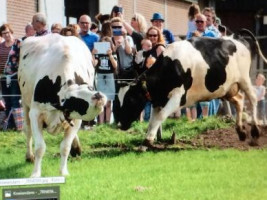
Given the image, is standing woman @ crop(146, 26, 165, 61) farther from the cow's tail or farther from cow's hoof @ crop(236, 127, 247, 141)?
cow's hoof @ crop(236, 127, 247, 141)

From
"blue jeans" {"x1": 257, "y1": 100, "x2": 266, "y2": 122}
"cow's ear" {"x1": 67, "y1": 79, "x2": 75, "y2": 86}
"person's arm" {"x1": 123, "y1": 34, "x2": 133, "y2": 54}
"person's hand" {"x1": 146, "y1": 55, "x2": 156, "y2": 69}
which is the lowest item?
"blue jeans" {"x1": 257, "y1": 100, "x2": 266, "y2": 122}

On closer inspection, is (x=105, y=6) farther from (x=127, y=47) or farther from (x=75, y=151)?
(x=75, y=151)

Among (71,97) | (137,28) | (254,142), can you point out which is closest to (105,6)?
(137,28)

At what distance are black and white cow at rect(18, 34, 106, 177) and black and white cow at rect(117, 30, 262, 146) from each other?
0.63 m

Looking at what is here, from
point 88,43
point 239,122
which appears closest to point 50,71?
point 88,43

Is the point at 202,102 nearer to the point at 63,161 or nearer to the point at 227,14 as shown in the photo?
the point at 227,14

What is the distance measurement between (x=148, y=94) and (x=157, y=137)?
1.13 ft

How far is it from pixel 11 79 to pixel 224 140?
4.29 ft

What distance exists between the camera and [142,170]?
3.55 metres

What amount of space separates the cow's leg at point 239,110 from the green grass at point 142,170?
587mm

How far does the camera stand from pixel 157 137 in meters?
4.64

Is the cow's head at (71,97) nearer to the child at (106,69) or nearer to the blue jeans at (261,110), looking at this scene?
the child at (106,69)

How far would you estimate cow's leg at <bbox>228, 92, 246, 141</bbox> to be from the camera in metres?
4.72

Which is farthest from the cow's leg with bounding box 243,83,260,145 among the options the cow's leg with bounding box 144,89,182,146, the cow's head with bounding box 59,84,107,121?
the cow's head with bounding box 59,84,107,121
